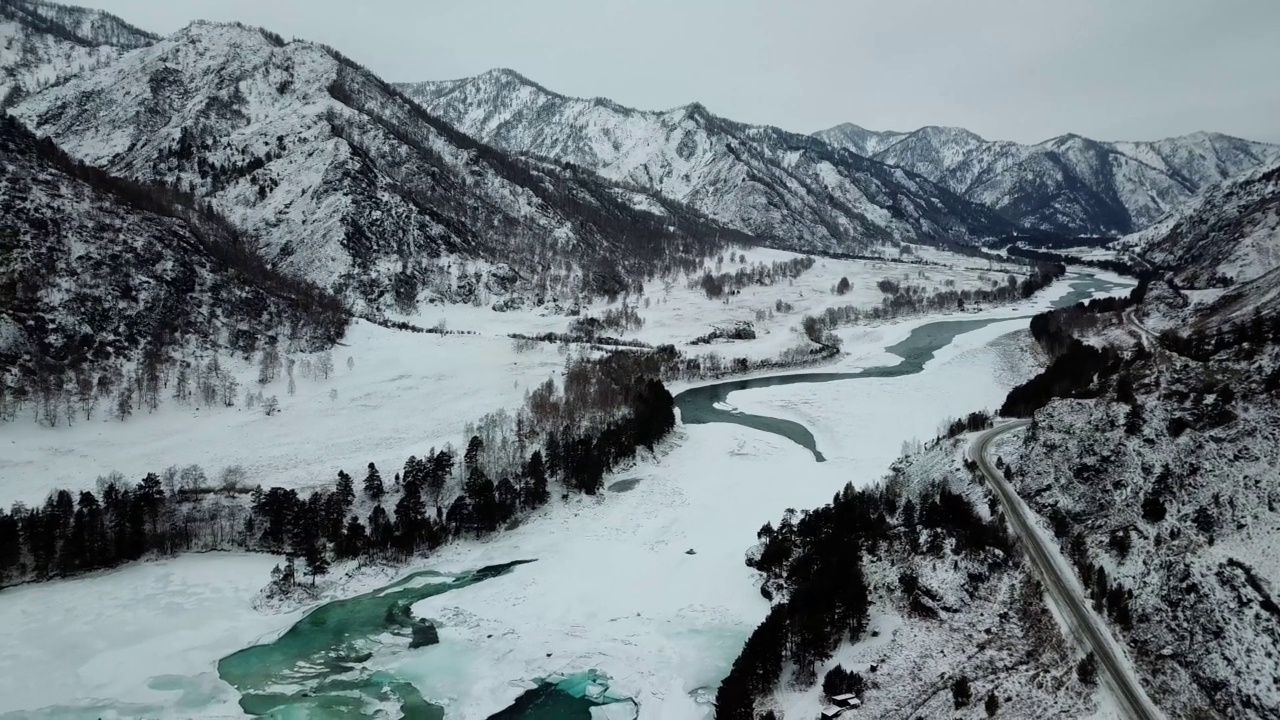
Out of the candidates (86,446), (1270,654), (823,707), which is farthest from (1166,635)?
(86,446)

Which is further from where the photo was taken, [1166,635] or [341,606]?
[341,606]

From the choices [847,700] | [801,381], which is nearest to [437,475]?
[847,700]

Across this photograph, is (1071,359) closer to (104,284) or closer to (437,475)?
(437,475)

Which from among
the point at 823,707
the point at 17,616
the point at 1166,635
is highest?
the point at 17,616

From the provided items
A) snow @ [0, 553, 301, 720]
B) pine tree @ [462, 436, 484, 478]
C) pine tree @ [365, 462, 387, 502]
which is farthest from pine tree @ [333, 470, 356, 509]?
pine tree @ [462, 436, 484, 478]

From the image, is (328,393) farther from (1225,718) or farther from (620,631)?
(1225,718)

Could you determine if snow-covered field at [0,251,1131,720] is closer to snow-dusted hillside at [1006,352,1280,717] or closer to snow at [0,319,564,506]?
snow at [0,319,564,506]

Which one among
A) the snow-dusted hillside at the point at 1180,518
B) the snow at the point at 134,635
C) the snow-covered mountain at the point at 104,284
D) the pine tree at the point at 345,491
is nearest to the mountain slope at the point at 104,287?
the snow-covered mountain at the point at 104,284
